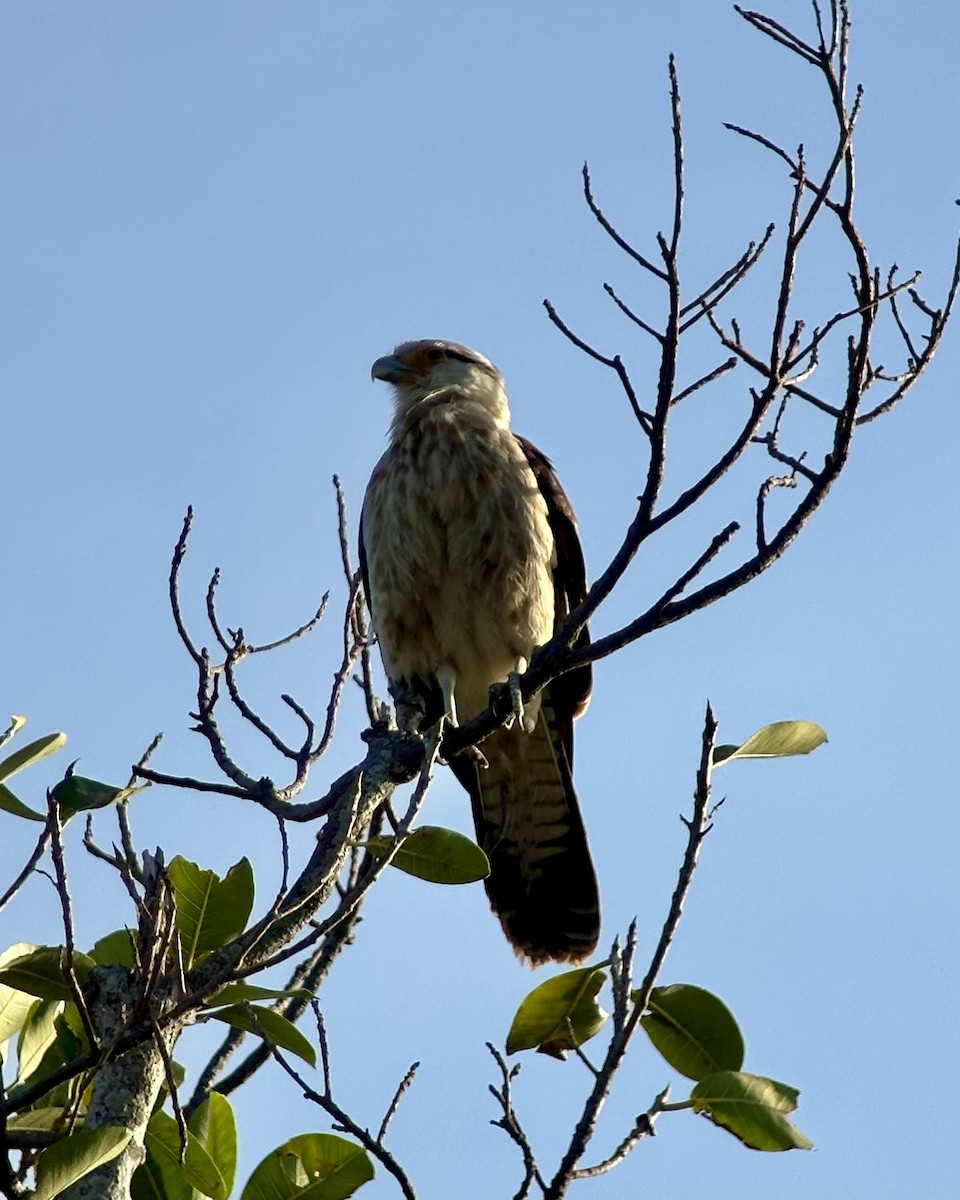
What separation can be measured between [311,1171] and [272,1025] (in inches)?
10.8

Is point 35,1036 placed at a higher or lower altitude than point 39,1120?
higher

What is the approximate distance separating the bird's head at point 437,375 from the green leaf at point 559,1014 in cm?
288

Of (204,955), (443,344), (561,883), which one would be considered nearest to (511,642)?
(561,883)

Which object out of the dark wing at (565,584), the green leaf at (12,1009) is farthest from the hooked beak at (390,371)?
the green leaf at (12,1009)

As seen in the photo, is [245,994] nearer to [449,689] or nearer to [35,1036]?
[35,1036]

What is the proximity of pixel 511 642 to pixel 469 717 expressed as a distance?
44 cm

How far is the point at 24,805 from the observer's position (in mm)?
2834

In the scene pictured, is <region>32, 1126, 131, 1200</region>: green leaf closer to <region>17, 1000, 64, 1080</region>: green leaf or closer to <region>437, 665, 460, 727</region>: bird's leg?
<region>17, 1000, 64, 1080</region>: green leaf

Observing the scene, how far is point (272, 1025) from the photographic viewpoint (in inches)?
111

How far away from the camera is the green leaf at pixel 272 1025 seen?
110 inches

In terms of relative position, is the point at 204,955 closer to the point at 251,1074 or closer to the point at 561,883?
the point at 251,1074

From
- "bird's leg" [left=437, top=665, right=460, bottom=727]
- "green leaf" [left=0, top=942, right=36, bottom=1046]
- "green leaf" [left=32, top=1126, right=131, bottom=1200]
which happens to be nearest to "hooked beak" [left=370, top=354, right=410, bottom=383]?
"bird's leg" [left=437, top=665, right=460, bottom=727]

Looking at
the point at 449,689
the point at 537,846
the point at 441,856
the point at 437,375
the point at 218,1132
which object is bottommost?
the point at 218,1132

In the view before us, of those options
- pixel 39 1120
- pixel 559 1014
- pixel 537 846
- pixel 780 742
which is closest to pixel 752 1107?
pixel 559 1014
